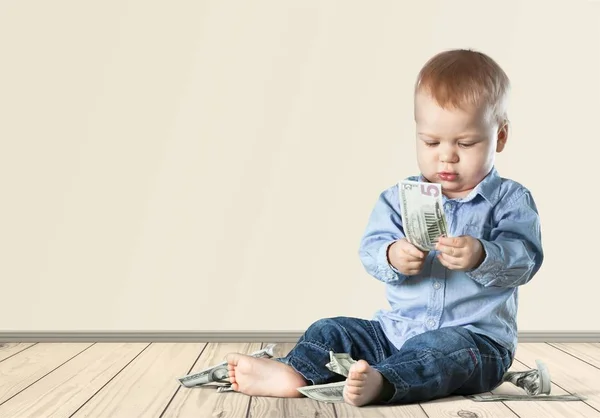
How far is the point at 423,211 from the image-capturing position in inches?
65.0

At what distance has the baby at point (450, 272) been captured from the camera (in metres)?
1.69

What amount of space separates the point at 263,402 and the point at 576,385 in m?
0.68

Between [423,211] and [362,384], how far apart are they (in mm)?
329

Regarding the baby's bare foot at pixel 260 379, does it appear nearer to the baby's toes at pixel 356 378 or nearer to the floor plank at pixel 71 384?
the baby's toes at pixel 356 378

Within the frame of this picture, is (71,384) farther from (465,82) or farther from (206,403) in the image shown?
(465,82)

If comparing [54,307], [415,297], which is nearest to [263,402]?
[415,297]

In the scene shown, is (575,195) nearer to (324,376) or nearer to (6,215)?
(324,376)

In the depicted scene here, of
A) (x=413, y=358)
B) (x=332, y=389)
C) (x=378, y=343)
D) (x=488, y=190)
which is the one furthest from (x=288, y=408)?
(x=488, y=190)

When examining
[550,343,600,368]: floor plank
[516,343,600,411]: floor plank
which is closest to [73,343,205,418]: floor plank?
[516,343,600,411]: floor plank

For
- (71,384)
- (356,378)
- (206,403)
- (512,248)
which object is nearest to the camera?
(356,378)

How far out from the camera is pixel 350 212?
8.78 ft

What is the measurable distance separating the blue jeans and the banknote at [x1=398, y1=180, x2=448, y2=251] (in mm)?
195

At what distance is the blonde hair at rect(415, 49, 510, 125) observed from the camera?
70.2 inches

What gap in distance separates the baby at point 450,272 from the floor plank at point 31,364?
47cm
